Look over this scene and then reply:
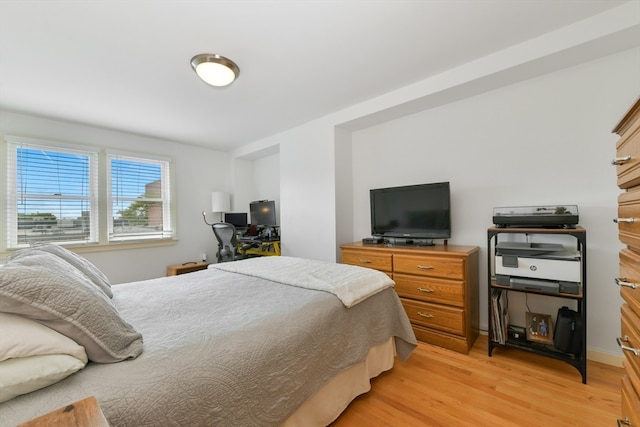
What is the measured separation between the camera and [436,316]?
90.7 inches

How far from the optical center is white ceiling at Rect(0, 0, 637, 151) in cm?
166

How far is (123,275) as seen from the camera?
373 cm

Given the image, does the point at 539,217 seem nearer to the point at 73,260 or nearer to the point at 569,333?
→ the point at 569,333

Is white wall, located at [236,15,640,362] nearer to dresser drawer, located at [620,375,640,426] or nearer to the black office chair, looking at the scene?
the black office chair

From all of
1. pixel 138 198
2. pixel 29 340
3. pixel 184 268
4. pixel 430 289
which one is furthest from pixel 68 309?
pixel 138 198

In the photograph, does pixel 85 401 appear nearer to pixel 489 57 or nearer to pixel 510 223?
pixel 510 223

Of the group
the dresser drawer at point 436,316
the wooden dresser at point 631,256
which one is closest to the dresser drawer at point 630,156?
the wooden dresser at point 631,256

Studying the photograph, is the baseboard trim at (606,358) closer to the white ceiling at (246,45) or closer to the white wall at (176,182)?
the white ceiling at (246,45)

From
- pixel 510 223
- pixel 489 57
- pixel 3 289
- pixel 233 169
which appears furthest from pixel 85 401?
pixel 233 169

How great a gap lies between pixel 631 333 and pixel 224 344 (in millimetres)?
1486

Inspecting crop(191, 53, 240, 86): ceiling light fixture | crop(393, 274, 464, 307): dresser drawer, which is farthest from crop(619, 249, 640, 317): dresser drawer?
crop(191, 53, 240, 86): ceiling light fixture

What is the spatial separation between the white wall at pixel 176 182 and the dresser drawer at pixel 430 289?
3.58 meters

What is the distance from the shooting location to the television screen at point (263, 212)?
4270 millimetres

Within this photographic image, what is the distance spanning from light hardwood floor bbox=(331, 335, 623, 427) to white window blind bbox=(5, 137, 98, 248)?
4036mm
